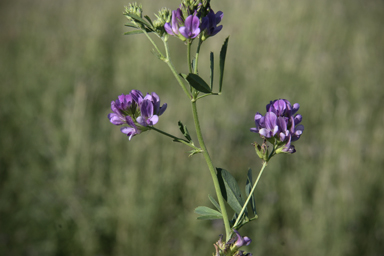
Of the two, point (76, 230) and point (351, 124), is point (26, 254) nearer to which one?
point (76, 230)

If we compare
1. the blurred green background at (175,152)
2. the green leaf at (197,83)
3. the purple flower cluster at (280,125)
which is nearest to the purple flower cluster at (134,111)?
the green leaf at (197,83)

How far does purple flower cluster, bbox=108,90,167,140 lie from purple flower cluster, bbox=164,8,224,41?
0.49ft

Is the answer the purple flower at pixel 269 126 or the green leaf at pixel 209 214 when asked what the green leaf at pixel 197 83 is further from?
the green leaf at pixel 209 214

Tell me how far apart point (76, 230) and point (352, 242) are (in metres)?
2.04

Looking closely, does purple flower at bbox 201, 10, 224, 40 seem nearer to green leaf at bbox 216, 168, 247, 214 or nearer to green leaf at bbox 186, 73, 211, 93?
green leaf at bbox 186, 73, 211, 93

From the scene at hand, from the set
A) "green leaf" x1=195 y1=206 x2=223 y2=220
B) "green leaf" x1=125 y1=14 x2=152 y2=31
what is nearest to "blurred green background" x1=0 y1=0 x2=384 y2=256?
"green leaf" x1=195 y1=206 x2=223 y2=220

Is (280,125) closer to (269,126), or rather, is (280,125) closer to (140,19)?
(269,126)

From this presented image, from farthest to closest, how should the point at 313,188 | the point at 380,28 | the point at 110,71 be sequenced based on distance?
the point at 380,28 → the point at 110,71 → the point at 313,188

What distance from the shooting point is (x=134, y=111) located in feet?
2.46

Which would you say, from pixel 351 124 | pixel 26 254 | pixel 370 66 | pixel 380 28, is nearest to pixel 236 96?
pixel 351 124

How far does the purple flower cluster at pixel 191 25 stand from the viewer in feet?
2.27

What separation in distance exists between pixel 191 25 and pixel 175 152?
2249 millimetres

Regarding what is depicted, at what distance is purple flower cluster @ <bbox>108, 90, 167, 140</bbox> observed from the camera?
0.72 m

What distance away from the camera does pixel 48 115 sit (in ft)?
10.4
